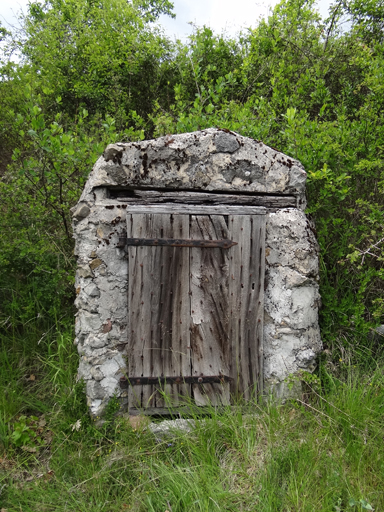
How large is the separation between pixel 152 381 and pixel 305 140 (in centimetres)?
241

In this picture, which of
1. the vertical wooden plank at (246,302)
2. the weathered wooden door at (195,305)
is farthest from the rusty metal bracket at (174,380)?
the vertical wooden plank at (246,302)

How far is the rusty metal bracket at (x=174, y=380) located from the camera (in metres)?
2.85

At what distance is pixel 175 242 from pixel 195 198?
397mm

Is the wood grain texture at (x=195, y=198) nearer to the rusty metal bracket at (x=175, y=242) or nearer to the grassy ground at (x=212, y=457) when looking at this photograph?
the rusty metal bracket at (x=175, y=242)

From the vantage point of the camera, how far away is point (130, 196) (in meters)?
2.91

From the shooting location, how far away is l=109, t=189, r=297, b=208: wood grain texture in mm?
2869

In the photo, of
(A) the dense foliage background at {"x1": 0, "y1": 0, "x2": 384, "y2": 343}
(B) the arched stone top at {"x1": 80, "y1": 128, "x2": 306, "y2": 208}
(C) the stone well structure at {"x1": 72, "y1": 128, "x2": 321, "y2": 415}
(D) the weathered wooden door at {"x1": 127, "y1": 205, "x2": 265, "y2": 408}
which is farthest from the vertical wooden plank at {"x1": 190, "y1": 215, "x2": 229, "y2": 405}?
(A) the dense foliage background at {"x1": 0, "y1": 0, "x2": 384, "y2": 343}

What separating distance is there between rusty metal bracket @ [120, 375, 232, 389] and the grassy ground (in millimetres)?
201

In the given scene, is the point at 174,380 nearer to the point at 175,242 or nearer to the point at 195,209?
the point at 175,242

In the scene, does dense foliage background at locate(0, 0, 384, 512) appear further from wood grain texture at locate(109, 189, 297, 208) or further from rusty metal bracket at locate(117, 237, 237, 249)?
rusty metal bracket at locate(117, 237, 237, 249)

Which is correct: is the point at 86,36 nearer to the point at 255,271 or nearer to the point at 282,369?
the point at 255,271

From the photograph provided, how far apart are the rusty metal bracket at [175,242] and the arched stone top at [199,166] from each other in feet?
1.36

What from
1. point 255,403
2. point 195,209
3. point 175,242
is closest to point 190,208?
point 195,209

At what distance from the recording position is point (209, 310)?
2877 millimetres
